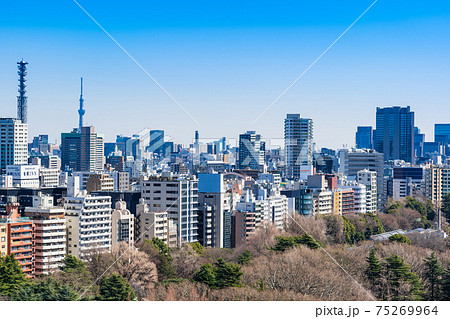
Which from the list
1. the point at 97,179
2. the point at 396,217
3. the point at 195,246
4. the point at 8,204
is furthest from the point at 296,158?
the point at 8,204

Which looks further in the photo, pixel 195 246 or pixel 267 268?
pixel 195 246

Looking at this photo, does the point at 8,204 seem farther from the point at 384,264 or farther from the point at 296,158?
the point at 296,158

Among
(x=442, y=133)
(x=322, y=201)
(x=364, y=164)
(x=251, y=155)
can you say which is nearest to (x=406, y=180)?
(x=364, y=164)

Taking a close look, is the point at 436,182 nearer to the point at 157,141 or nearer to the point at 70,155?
the point at 70,155

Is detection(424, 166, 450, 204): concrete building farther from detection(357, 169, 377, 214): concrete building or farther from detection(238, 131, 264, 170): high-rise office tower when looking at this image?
detection(238, 131, 264, 170): high-rise office tower

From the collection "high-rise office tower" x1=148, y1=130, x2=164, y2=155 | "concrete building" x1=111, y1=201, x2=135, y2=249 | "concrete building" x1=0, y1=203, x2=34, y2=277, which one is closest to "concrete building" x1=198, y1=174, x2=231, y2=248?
"high-rise office tower" x1=148, y1=130, x2=164, y2=155

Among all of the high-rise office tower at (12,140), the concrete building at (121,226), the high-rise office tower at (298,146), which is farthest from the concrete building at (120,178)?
the concrete building at (121,226)
